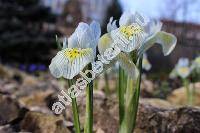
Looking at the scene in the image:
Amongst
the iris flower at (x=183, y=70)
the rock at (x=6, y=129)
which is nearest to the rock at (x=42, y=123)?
the rock at (x=6, y=129)

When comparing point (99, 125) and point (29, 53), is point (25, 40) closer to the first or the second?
point (29, 53)

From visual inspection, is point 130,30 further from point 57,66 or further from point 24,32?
point 24,32

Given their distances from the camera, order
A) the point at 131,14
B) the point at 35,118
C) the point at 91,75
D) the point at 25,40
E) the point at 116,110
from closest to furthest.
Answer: the point at 91,75 < the point at 131,14 < the point at 35,118 < the point at 116,110 < the point at 25,40

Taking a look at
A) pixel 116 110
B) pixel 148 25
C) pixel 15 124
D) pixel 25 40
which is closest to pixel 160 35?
pixel 148 25

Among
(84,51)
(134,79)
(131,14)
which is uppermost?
(131,14)

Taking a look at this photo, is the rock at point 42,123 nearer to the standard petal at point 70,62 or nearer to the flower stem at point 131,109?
the flower stem at point 131,109

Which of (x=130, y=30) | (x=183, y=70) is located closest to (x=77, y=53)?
(x=130, y=30)
